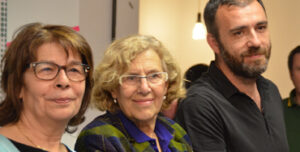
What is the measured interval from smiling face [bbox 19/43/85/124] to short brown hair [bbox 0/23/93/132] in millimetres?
18

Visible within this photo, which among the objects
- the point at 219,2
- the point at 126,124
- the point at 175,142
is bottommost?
the point at 175,142

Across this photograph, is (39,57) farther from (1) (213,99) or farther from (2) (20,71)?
(1) (213,99)

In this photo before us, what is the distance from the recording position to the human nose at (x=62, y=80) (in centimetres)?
112

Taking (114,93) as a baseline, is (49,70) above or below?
above

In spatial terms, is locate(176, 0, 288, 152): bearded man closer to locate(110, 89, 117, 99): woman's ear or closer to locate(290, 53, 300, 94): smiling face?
locate(110, 89, 117, 99): woman's ear

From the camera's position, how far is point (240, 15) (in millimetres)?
1623

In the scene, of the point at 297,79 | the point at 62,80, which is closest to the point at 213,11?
the point at 62,80

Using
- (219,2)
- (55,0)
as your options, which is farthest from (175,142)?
(55,0)

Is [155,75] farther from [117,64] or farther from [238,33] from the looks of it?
[238,33]

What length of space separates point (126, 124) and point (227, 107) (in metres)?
0.50

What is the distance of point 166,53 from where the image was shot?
1544mm

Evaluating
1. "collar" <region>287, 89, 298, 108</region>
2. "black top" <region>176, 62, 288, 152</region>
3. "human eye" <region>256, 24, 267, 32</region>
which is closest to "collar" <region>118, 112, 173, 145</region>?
"black top" <region>176, 62, 288, 152</region>

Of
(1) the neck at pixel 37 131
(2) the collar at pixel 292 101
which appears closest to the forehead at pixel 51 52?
(1) the neck at pixel 37 131

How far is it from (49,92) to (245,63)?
944 mm
